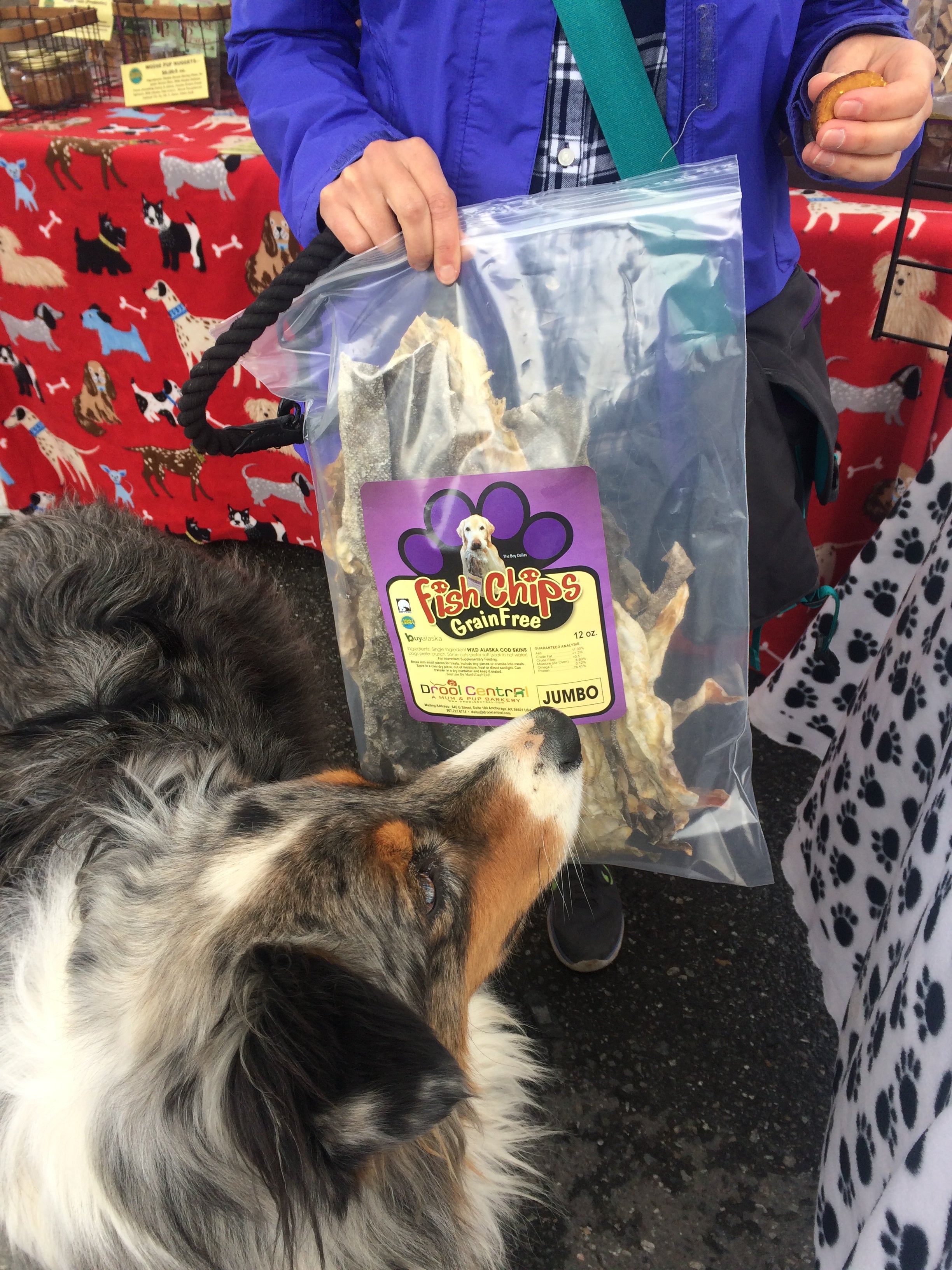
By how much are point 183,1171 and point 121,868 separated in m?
0.37

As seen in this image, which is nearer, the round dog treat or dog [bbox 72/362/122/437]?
the round dog treat

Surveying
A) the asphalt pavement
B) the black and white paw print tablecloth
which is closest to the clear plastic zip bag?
the black and white paw print tablecloth

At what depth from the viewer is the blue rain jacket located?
3.27 ft

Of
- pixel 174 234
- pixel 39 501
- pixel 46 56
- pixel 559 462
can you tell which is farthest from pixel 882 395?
pixel 39 501

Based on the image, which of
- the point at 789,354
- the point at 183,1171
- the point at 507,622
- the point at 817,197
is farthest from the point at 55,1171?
the point at 817,197

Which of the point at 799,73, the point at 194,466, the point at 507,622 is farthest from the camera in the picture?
the point at 194,466

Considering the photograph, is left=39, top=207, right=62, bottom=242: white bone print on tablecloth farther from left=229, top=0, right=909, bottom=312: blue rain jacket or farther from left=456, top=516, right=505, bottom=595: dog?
left=456, top=516, right=505, bottom=595: dog

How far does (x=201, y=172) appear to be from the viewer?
6.68ft

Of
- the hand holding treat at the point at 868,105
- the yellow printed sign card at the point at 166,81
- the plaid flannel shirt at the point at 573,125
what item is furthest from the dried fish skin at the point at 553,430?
the yellow printed sign card at the point at 166,81

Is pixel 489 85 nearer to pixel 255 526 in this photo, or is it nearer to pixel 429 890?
pixel 429 890

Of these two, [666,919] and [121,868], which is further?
[666,919]

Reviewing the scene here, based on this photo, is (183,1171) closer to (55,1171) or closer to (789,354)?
(55,1171)

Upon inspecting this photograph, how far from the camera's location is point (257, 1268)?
886 mm

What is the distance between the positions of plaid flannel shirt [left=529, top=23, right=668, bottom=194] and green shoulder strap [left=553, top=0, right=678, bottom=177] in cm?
3
